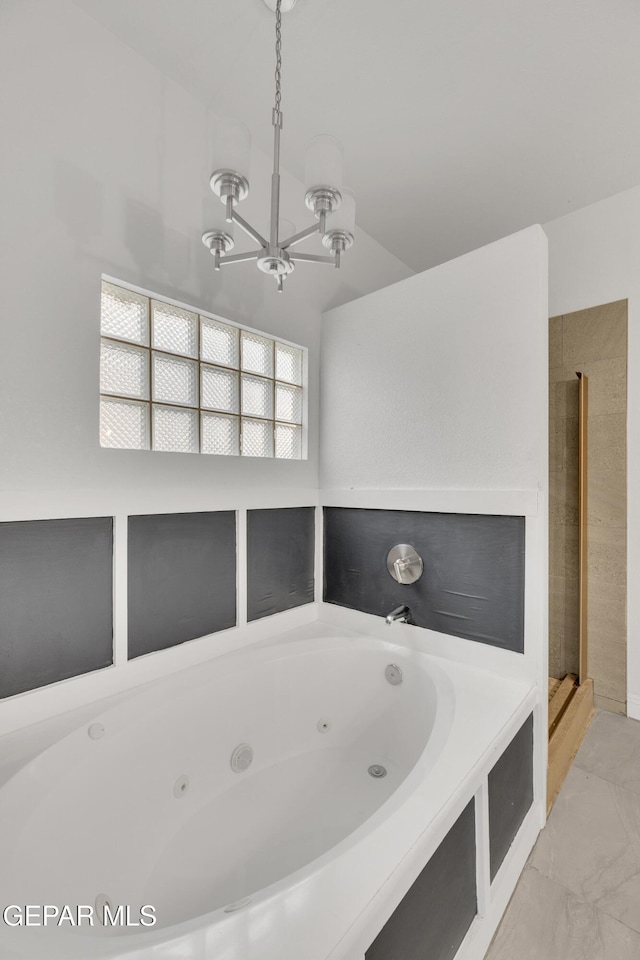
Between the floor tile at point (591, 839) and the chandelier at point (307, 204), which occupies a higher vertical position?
the chandelier at point (307, 204)

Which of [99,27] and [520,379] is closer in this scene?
[99,27]

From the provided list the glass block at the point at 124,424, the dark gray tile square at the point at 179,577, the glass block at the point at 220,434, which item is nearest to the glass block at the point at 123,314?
the glass block at the point at 124,424

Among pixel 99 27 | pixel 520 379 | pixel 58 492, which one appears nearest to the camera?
pixel 58 492

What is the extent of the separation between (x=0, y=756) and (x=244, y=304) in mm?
1777

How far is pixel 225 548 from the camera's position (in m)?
1.83

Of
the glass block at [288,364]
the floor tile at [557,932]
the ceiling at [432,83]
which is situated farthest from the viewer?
the glass block at [288,364]

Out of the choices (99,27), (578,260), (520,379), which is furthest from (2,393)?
(578,260)

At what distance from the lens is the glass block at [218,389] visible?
1.86m

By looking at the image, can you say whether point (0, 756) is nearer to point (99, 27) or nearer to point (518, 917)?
point (518, 917)

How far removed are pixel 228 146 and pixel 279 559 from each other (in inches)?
62.6

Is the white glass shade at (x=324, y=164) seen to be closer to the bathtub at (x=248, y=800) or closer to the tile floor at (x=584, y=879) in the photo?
the bathtub at (x=248, y=800)

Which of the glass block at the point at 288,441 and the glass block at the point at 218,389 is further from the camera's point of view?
the glass block at the point at 288,441

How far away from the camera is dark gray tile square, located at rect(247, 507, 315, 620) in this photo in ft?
6.43

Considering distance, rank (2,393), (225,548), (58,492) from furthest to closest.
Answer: (225,548), (58,492), (2,393)
